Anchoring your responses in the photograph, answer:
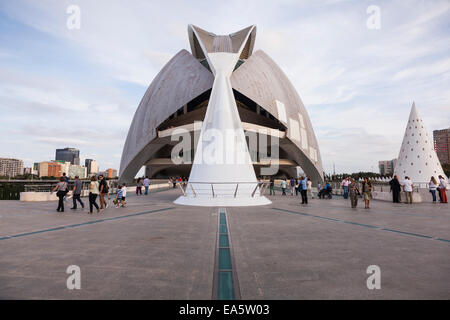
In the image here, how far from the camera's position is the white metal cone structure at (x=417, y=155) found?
23.4m

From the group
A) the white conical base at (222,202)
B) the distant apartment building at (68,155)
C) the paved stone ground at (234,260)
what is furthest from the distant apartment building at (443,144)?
the distant apartment building at (68,155)

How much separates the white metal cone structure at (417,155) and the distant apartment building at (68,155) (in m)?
149

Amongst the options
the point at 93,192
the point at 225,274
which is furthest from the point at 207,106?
the point at 225,274

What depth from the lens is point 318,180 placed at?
30.5 metres

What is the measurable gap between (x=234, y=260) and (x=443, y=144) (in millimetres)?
89407

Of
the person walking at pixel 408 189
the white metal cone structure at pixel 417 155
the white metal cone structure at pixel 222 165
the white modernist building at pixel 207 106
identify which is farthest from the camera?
the white modernist building at pixel 207 106

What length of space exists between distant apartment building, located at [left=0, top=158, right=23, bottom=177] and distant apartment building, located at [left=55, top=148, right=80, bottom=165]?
37.6m

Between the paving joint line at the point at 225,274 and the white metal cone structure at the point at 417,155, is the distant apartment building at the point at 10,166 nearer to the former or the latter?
the white metal cone structure at the point at 417,155

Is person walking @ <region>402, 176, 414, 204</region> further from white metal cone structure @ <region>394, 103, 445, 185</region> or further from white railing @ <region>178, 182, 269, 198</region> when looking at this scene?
white metal cone structure @ <region>394, 103, 445, 185</region>

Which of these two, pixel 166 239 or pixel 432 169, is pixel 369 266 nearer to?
pixel 166 239

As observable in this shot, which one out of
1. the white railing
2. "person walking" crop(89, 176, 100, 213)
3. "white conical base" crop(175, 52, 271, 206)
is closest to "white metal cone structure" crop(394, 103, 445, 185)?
"white conical base" crop(175, 52, 271, 206)

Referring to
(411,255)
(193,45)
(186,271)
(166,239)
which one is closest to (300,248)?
(411,255)

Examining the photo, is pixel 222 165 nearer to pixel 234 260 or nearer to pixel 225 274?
pixel 234 260
